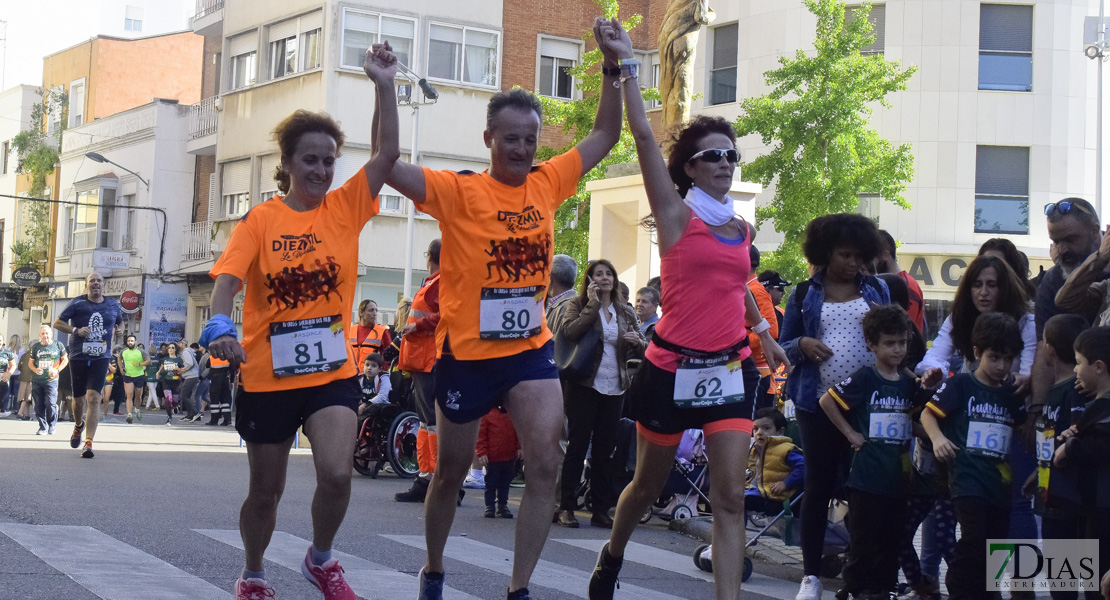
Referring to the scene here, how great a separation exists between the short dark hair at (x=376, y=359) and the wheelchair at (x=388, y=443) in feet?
1.89

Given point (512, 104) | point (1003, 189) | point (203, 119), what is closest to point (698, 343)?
point (512, 104)

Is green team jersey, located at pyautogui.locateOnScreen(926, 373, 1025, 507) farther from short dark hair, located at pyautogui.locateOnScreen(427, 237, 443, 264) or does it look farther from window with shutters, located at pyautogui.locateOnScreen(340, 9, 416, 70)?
window with shutters, located at pyautogui.locateOnScreen(340, 9, 416, 70)

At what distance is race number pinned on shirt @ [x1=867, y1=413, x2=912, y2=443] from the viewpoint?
22.5ft

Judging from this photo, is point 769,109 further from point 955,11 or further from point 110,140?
point 110,140

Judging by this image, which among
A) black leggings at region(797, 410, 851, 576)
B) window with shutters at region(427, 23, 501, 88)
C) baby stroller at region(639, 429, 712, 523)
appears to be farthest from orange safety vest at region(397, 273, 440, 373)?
window with shutters at region(427, 23, 501, 88)

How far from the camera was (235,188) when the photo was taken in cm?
3969

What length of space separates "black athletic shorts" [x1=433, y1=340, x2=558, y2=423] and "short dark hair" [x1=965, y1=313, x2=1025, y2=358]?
2332 millimetres

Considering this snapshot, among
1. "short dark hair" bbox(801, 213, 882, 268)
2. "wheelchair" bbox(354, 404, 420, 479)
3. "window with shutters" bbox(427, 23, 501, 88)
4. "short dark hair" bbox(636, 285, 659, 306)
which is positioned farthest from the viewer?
"window with shutters" bbox(427, 23, 501, 88)

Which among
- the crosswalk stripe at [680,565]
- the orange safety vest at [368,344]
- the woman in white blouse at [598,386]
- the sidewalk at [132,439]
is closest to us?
the crosswalk stripe at [680,565]

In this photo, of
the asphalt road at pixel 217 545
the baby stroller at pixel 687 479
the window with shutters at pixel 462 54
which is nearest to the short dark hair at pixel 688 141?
the asphalt road at pixel 217 545

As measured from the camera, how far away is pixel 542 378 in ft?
18.9

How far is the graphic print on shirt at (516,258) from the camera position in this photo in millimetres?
5789

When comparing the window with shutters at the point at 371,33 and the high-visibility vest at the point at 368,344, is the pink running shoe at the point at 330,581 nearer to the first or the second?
the high-visibility vest at the point at 368,344

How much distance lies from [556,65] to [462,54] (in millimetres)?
2849
